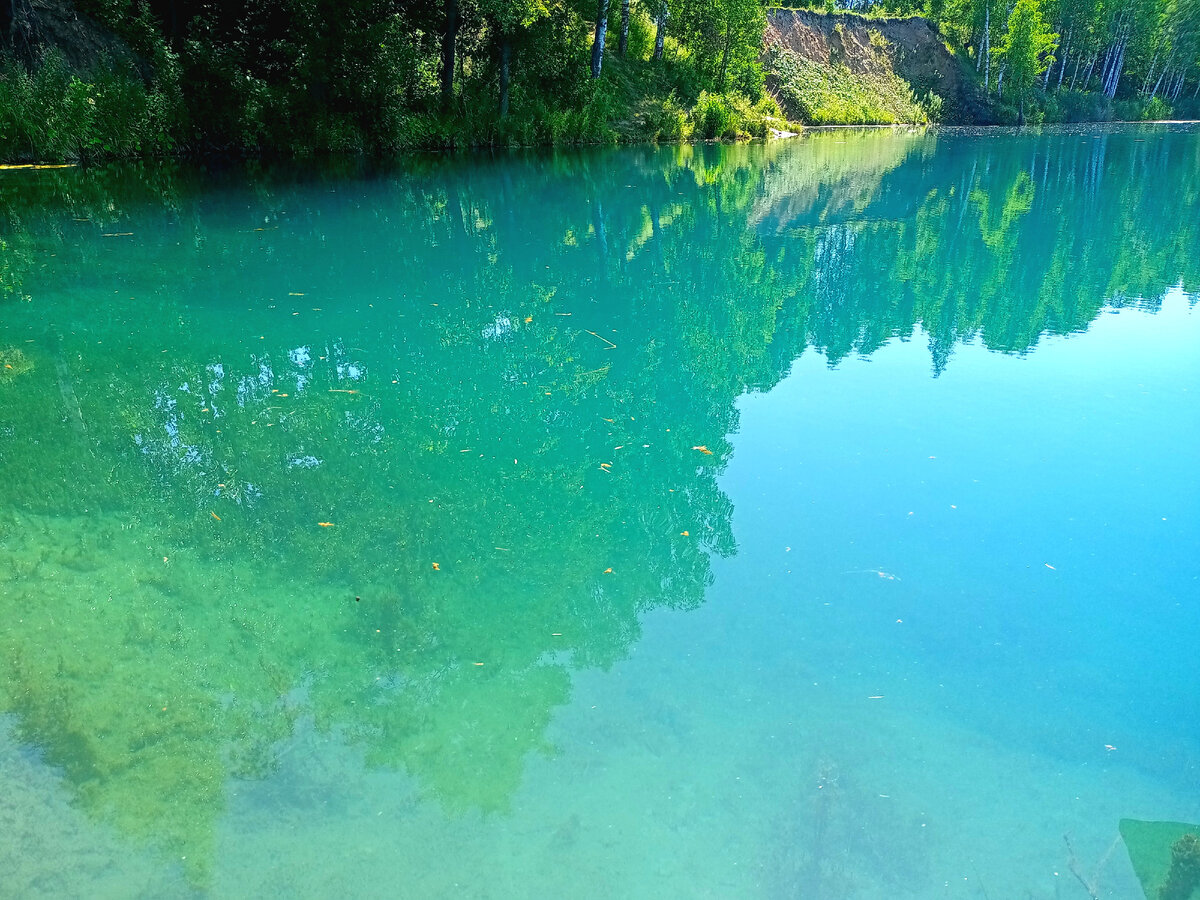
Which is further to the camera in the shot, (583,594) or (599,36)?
(599,36)

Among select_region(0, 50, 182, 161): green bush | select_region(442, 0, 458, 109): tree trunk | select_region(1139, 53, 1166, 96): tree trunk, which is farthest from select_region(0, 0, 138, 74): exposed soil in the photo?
select_region(1139, 53, 1166, 96): tree trunk

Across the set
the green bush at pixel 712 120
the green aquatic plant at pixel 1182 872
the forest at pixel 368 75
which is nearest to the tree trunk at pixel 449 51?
the forest at pixel 368 75

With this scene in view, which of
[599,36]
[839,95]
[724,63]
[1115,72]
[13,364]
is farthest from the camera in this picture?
[1115,72]

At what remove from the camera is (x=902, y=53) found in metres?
47.8

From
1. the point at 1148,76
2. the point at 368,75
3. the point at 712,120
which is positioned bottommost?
the point at 712,120

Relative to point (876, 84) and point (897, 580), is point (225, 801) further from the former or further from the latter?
point (876, 84)

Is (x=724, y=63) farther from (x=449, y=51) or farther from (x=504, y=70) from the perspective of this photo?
(x=449, y=51)

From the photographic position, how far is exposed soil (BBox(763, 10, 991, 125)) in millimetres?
43875

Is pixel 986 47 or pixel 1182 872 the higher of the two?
pixel 986 47

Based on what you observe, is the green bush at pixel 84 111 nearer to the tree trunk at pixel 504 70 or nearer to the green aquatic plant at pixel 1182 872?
the tree trunk at pixel 504 70

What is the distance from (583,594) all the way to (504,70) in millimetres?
23084

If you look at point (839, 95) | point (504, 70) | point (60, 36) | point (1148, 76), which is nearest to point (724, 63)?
point (504, 70)

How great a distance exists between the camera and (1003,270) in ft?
32.1

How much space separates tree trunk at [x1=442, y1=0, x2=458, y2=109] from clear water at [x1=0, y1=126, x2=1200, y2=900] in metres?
16.3
